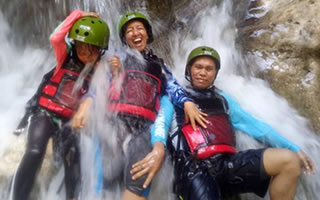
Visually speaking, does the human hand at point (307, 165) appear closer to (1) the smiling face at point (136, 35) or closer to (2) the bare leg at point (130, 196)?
(2) the bare leg at point (130, 196)

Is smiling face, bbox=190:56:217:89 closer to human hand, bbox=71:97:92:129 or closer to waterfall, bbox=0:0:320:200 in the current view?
waterfall, bbox=0:0:320:200

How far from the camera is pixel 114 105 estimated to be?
312cm

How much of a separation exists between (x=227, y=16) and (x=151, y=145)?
3588 millimetres

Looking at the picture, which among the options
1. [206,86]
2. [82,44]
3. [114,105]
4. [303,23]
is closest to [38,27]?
[82,44]

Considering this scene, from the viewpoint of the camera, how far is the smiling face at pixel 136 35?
3.66 metres

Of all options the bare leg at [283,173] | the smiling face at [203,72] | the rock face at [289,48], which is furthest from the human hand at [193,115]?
the rock face at [289,48]

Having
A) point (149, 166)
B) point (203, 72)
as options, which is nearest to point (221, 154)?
point (149, 166)

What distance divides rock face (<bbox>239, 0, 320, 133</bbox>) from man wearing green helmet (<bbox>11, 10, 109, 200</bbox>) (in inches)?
104

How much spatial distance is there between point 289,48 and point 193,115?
242 centimetres

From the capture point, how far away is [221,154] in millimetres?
3000

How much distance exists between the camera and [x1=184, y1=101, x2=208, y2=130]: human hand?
3.11 meters

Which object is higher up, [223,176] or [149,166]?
[149,166]

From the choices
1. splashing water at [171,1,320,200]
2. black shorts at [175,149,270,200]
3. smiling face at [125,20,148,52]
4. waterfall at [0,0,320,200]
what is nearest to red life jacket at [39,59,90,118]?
waterfall at [0,0,320,200]

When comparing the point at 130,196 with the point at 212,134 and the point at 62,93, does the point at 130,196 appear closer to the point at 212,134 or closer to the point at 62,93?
the point at 212,134
